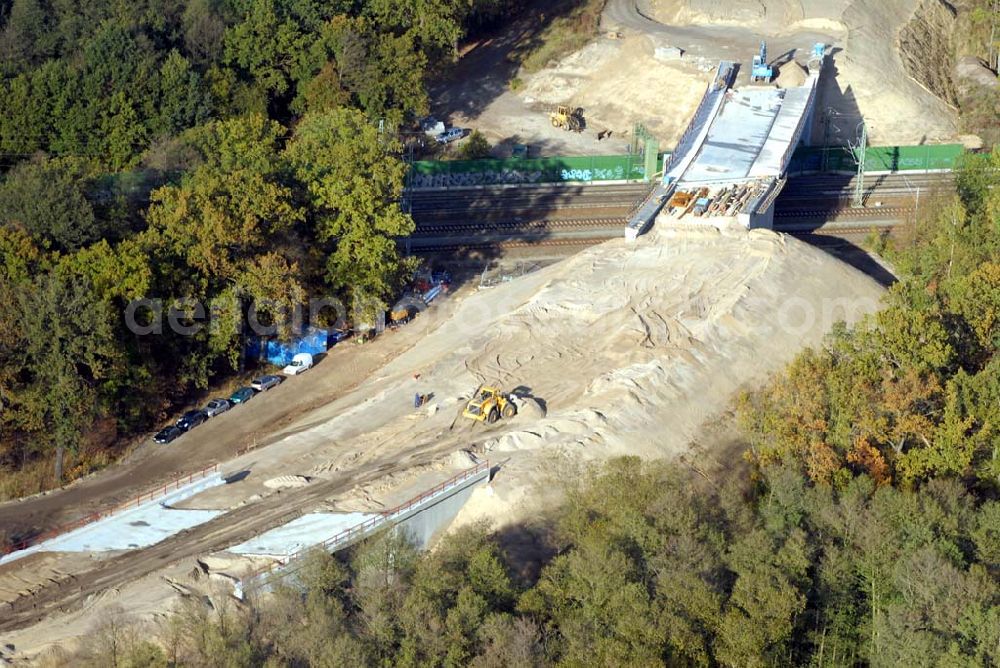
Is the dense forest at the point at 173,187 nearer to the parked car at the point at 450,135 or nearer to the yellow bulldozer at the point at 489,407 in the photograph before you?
the parked car at the point at 450,135

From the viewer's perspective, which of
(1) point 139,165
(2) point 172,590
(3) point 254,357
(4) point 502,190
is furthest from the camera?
(4) point 502,190

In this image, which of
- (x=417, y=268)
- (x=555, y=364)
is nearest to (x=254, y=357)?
(x=417, y=268)

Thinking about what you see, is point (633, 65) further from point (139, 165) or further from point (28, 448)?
point (28, 448)

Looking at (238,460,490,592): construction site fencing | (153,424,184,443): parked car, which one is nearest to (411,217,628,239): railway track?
(153,424,184,443): parked car

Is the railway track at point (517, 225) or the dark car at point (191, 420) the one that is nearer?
the dark car at point (191, 420)

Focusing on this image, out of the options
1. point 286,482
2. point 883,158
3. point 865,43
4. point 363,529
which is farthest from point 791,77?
point 363,529

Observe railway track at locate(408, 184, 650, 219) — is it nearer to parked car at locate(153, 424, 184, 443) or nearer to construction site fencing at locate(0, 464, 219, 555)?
parked car at locate(153, 424, 184, 443)

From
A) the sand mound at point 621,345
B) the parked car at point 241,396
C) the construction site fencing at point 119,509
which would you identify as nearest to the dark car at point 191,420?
the parked car at point 241,396
